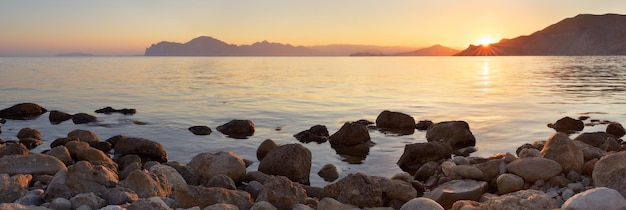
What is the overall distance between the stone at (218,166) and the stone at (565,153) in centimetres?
614

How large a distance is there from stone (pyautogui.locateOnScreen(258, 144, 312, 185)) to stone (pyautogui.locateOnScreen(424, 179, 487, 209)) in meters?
3.19

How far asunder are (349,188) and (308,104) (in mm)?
21060

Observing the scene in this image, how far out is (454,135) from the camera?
16062mm

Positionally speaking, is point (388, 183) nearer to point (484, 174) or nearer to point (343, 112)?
point (484, 174)

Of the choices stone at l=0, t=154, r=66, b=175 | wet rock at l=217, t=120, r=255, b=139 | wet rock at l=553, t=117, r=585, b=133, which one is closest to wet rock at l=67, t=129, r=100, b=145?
wet rock at l=217, t=120, r=255, b=139

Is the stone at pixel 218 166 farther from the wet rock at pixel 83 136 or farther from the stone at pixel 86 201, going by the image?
the wet rock at pixel 83 136

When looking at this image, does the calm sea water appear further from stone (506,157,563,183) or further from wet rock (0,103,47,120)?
stone (506,157,563,183)

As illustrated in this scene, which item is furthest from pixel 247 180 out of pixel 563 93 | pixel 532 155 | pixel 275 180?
pixel 563 93

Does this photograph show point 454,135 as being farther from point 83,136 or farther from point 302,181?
point 83,136

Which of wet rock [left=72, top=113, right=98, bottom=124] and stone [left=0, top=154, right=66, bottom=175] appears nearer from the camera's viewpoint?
stone [left=0, top=154, right=66, bottom=175]

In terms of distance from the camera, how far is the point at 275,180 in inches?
328

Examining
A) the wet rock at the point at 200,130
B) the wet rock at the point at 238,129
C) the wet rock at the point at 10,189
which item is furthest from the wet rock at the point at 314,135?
the wet rock at the point at 10,189

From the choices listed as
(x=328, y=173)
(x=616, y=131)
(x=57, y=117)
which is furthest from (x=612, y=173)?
(x=57, y=117)

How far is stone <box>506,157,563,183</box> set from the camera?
9.49m
